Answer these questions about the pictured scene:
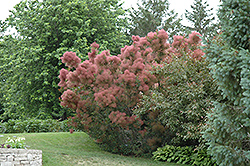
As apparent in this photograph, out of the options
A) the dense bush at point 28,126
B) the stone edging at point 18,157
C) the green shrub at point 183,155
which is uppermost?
the dense bush at point 28,126

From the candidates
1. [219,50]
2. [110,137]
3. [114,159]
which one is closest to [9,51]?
[110,137]

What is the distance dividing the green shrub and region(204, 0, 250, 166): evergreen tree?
2978mm

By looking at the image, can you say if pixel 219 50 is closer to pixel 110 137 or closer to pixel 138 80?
pixel 138 80

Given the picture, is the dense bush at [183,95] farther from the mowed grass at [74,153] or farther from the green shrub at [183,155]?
the mowed grass at [74,153]

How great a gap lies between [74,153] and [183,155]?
139 inches

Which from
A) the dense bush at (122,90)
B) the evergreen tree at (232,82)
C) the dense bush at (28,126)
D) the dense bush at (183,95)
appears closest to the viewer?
the evergreen tree at (232,82)

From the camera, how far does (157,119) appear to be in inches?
406

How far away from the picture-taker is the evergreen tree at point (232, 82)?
18.1 feet

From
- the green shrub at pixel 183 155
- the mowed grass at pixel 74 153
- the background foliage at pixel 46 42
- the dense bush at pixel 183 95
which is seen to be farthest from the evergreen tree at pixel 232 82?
the background foliage at pixel 46 42

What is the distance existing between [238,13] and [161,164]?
5.38 meters

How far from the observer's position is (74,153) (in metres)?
9.35

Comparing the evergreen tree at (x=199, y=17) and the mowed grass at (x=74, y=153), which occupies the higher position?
the evergreen tree at (x=199, y=17)

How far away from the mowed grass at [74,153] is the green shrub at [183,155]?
1.11ft

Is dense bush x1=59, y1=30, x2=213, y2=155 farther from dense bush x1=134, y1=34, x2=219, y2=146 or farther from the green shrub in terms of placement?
the green shrub
